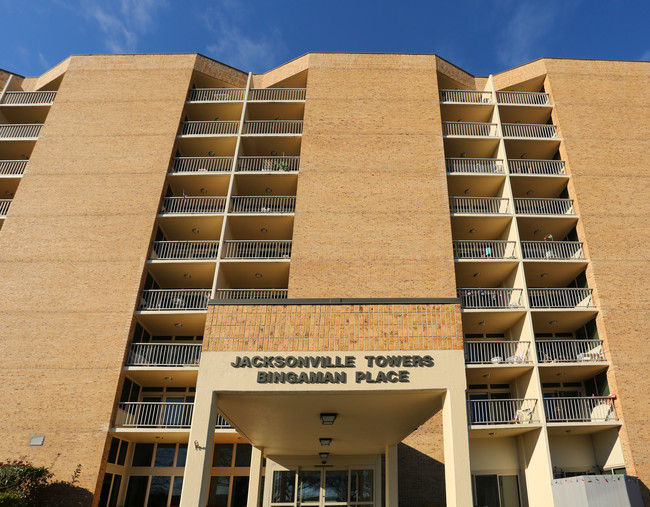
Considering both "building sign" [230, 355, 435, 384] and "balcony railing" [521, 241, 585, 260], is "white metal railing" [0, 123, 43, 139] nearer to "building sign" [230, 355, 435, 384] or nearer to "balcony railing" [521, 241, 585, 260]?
"building sign" [230, 355, 435, 384]

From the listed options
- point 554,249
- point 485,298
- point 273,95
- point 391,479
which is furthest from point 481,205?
point 391,479

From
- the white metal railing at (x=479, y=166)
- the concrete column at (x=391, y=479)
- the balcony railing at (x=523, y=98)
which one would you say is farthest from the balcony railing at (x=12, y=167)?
the balcony railing at (x=523, y=98)

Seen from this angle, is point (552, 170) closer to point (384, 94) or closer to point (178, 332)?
point (384, 94)

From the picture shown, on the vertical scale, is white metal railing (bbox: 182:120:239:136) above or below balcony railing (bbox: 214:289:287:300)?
above

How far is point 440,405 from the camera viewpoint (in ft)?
35.9

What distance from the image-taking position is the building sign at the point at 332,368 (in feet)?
32.8

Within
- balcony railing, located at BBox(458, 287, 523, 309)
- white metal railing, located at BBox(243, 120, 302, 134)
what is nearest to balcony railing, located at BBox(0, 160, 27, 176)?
white metal railing, located at BBox(243, 120, 302, 134)

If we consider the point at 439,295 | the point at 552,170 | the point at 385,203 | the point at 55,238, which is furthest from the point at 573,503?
the point at 55,238

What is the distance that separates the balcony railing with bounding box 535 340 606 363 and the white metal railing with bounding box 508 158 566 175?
31.0 ft

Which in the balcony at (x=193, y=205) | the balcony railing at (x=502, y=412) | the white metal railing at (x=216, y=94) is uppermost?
the white metal railing at (x=216, y=94)

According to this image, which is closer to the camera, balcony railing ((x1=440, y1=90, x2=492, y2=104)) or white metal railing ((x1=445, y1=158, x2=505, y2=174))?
white metal railing ((x1=445, y1=158, x2=505, y2=174))

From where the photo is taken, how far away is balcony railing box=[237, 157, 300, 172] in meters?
26.6

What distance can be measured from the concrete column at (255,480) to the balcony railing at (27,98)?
2479 centimetres

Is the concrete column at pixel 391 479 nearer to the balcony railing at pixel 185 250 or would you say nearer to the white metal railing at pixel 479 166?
the balcony railing at pixel 185 250
